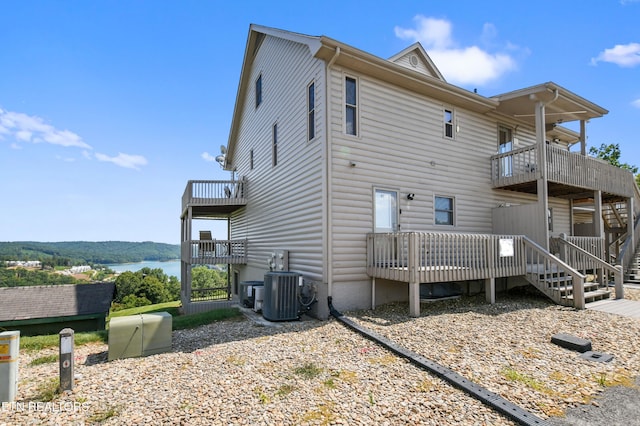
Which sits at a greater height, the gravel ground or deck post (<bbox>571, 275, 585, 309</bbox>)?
deck post (<bbox>571, 275, 585, 309</bbox>)

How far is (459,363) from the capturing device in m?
4.63

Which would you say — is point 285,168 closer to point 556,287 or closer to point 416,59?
point 416,59

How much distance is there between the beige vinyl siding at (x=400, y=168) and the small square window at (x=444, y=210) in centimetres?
18

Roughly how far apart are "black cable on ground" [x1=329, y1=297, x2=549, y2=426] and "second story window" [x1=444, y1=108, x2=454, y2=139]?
25.4ft

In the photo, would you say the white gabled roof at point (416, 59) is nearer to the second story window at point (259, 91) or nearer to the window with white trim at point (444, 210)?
the window with white trim at point (444, 210)

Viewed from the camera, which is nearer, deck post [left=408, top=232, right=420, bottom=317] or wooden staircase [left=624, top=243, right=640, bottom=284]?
deck post [left=408, top=232, right=420, bottom=317]

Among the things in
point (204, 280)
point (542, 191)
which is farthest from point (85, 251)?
point (542, 191)

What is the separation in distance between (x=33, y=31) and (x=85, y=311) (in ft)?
28.8

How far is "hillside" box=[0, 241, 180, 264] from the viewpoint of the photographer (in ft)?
405

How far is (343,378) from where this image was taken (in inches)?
170

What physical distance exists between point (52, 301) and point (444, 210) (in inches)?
492

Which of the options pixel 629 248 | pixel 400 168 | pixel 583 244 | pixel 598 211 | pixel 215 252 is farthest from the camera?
pixel 215 252

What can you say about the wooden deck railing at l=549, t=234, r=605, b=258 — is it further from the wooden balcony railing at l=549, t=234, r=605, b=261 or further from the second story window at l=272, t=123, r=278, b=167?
the second story window at l=272, t=123, r=278, b=167

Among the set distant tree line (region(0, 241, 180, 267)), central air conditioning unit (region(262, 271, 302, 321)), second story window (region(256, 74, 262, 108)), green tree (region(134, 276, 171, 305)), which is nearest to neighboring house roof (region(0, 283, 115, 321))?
central air conditioning unit (region(262, 271, 302, 321))
